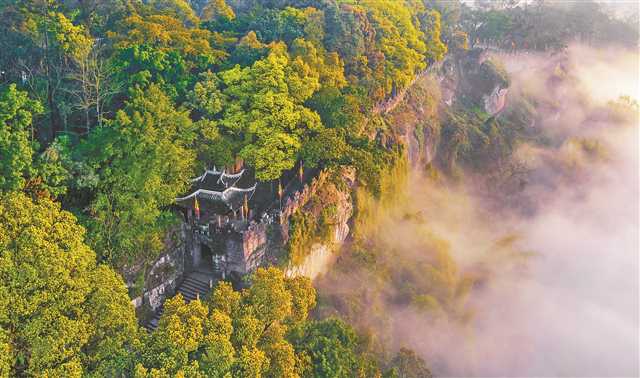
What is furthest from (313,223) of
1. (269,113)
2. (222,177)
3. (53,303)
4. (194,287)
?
(53,303)

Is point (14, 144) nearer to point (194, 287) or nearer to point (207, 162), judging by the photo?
point (194, 287)

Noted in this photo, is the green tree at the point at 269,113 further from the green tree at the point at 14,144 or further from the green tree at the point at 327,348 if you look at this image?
the green tree at the point at 14,144

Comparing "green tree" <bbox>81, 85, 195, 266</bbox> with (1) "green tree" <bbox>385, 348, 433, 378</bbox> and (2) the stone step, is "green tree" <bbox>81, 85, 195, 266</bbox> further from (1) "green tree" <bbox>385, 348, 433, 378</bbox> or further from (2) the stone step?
(1) "green tree" <bbox>385, 348, 433, 378</bbox>

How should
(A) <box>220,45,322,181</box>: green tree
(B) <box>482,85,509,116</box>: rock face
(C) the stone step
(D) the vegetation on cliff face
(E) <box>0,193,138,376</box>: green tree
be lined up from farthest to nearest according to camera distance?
(B) <box>482,85,509,116</box>: rock face, (A) <box>220,45,322,181</box>: green tree, (C) the stone step, (D) the vegetation on cliff face, (E) <box>0,193,138,376</box>: green tree

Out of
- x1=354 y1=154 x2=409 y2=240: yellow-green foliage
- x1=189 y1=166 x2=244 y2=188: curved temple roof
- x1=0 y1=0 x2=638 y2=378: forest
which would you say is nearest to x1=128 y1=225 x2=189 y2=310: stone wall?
x1=0 y1=0 x2=638 y2=378: forest

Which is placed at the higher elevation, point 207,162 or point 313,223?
point 207,162

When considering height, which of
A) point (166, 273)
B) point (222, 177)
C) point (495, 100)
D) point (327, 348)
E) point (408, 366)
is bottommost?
point (408, 366)

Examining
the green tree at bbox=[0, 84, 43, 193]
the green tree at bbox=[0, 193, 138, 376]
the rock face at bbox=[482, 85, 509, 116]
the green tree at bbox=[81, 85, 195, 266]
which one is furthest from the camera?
the rock face at bbox=[482, 85, 509, 116]

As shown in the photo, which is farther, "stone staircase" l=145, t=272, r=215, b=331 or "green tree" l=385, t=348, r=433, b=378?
"stone staircase" l=145, t=272, r=215, b=331

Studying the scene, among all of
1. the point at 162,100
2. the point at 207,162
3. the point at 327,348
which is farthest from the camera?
the point at 207,162
